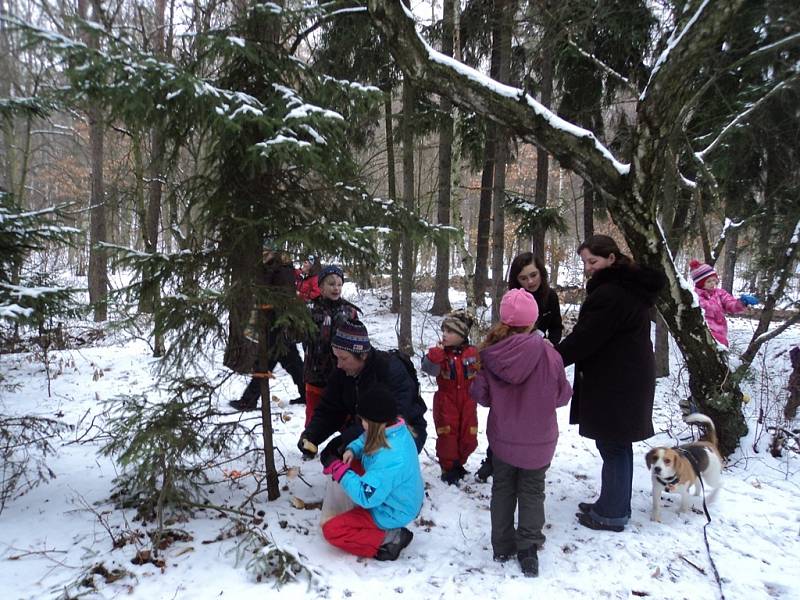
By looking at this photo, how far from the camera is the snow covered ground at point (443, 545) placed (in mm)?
2840

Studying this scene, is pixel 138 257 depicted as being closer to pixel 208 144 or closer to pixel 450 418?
pixel 208 144

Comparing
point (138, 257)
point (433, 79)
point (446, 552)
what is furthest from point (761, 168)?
point (138, 257)

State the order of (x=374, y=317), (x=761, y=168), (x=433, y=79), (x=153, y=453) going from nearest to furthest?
1. (x=153, y=453)
2. (x=433, y=79)
3. (x=761, y=168)
4. (x=374, y=317)

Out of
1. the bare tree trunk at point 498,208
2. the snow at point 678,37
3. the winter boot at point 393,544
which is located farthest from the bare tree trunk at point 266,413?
the bare tree trunk at point 498,208

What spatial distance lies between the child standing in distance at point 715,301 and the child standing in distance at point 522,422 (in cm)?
397

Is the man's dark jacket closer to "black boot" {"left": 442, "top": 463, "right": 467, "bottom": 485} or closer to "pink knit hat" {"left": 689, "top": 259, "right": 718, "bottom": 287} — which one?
"black boot" {"left": 442, "top": 463, "right": 467, "bottom": 485}

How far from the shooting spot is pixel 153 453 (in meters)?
3.15

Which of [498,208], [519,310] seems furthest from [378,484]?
[498,208]

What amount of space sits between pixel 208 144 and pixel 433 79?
2.33 meters

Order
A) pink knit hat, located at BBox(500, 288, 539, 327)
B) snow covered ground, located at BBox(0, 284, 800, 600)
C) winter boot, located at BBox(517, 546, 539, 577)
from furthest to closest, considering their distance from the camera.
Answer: pink knit hat, located at BBox(500, 288, 539, 327), winter boot, located at BBox(517, 546, 539, 577), snow covered ground, located at BBox(0, 284, 800, 600)

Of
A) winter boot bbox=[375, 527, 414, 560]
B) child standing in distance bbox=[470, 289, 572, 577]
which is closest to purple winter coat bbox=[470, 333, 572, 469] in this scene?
child standing in distance bbox=[470, 289, 572, 577]

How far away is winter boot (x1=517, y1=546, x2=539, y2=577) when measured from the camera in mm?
2990

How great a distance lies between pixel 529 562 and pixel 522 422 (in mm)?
893

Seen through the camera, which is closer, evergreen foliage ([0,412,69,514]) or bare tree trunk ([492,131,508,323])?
evergreen foliage ([0,412,69,514])
